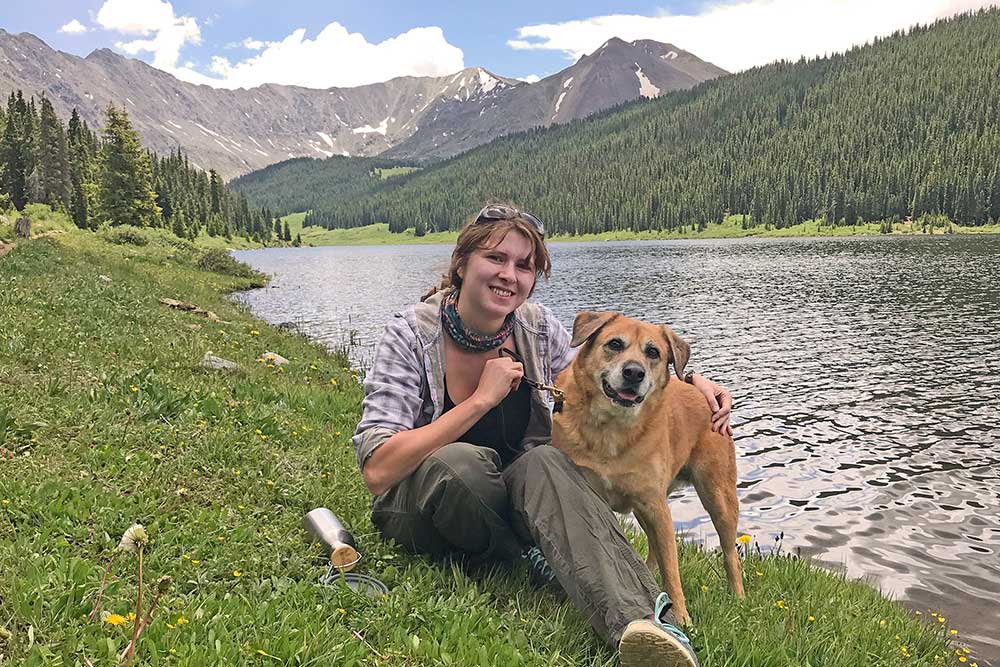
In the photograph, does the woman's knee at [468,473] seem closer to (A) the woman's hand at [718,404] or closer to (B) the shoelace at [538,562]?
(B) the shoelace at [538,562]

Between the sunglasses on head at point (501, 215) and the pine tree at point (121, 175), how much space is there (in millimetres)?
76196

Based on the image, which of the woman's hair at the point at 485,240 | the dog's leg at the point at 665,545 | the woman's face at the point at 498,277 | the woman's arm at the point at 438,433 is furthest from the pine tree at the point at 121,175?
the dog's leg at the point at 665,545

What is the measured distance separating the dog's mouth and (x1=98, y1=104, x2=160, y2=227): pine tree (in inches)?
3022

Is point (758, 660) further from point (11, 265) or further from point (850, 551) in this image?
point (11, 265)

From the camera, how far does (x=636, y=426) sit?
5715 mm

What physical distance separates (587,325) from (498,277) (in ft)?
4.03

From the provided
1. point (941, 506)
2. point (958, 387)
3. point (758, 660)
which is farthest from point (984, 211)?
point (758, 660)

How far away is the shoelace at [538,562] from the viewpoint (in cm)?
505

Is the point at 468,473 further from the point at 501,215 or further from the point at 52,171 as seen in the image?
the point at 52,171

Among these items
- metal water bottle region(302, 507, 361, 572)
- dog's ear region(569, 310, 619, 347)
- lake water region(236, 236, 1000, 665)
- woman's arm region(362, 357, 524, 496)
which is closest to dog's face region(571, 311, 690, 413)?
dog's ear region(569, 310, 619, 347)

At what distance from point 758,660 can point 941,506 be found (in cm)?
881

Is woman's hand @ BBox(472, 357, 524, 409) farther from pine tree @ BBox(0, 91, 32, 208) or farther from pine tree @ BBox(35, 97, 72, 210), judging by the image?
pine tree @ BBox(35, 97, 72, 210)

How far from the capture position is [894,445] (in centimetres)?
1464

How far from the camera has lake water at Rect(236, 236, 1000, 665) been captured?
966cm
